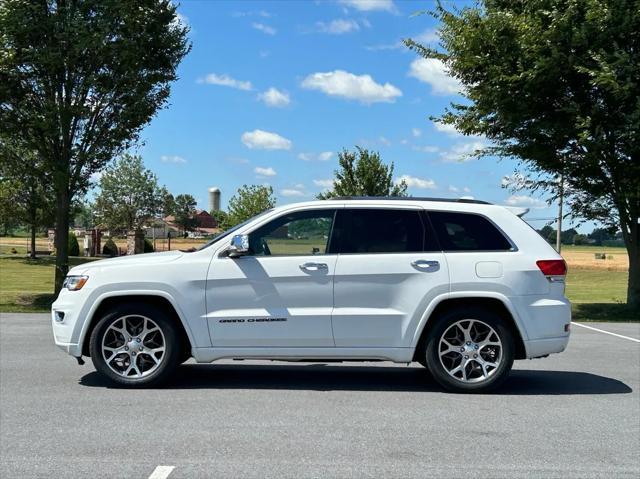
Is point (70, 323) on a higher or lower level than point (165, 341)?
higher

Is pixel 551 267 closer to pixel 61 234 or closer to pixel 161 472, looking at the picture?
pixel 161 472

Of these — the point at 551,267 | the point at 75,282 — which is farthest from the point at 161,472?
the point at 551,267

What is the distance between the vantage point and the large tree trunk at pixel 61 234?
17750mm

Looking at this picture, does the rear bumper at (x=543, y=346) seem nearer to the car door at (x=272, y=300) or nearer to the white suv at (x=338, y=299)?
the white suv at (x=338, y=299)

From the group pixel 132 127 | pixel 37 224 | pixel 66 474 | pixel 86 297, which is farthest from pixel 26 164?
pixel 37 224

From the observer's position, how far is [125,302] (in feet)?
21.8

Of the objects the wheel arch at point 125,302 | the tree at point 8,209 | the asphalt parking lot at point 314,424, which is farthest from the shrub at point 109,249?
the wheel arch at point 125,302

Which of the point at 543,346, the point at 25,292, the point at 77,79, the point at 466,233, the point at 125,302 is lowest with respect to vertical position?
the point at 25,292

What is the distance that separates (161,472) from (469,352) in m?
3.33

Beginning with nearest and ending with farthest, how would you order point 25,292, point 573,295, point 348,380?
point 348,380 → point 25,292 → point 573,295

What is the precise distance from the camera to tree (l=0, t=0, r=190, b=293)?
15.8 meters

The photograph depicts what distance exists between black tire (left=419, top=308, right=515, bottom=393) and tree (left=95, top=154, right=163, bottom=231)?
62.6 m

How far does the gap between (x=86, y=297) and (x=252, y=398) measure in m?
1.91

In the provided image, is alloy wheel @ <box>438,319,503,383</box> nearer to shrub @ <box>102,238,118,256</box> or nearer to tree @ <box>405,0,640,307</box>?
tree @ <box>405,0,640,307</box>
